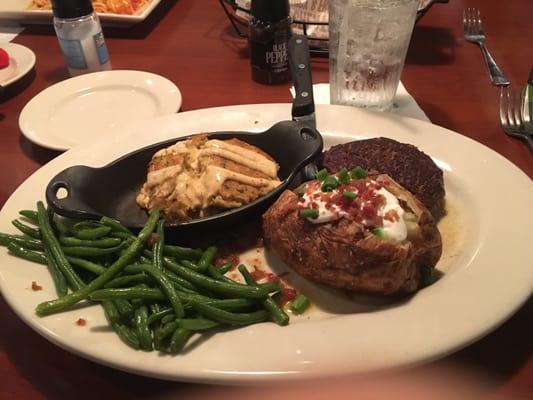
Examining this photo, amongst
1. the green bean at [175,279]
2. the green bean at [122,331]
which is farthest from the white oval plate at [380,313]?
the green bean at [175,279]

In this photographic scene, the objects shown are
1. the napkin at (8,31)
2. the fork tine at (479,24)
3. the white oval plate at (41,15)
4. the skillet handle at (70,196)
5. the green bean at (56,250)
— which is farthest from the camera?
the napkin at (8,31)

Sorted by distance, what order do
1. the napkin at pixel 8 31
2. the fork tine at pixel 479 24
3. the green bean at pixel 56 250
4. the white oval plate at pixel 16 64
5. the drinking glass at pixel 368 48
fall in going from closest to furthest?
the green bean at pixel 56 250 → the drinking glass at pixel 368 48 → the white oval plate at pixel 16 64 → the fork tine at pixel 479 24 → the napkin at pixel 8 31

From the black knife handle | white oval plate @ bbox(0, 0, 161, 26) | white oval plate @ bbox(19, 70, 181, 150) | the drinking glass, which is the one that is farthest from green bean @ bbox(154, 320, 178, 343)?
white oval plate @ bbox(0, 0, 161, 26)

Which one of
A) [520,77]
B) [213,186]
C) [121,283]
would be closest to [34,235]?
[121,283]

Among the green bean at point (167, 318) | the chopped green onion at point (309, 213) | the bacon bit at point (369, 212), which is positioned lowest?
the green bean at point (167, 318)

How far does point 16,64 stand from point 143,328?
6.10 ft

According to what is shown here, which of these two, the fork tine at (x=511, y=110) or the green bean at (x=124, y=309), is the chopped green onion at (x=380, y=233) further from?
the fork tine at (x=511, y=110)

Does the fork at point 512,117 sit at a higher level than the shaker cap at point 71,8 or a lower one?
lower

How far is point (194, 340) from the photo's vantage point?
108cm

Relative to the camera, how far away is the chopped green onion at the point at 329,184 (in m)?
1.23

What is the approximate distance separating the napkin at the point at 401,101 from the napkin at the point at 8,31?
5.86 feet

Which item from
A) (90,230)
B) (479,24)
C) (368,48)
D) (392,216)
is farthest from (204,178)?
(479,24)

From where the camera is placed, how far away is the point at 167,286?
1144 mm

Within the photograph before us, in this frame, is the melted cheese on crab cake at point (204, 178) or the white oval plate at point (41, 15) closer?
the melted cheese on crab cake at point (204, 178)
